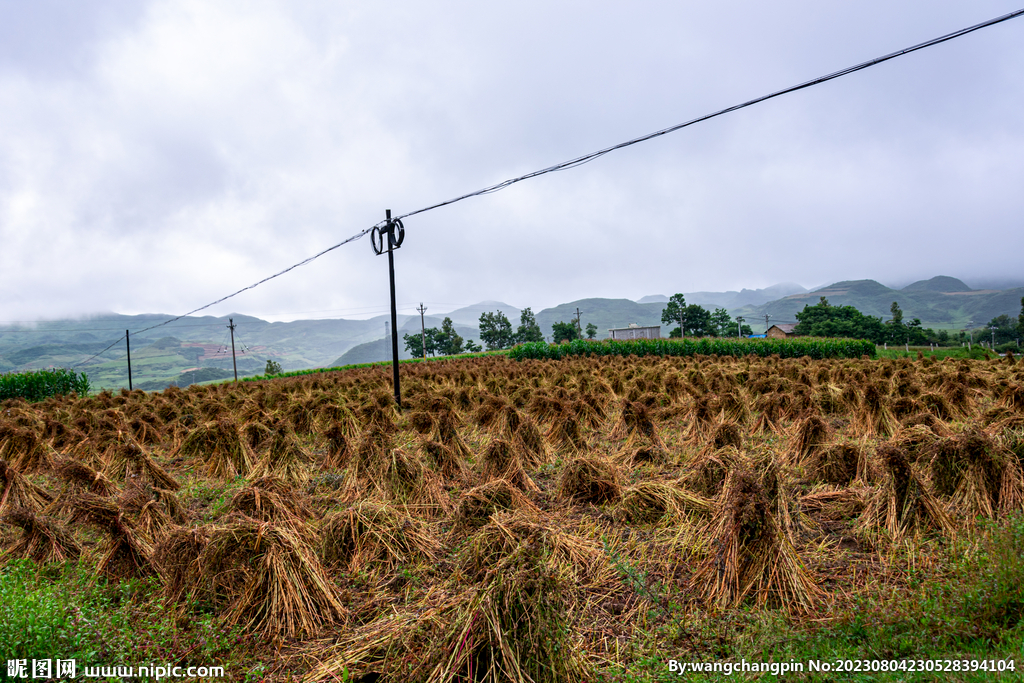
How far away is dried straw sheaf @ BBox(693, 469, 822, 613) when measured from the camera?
12.7ft

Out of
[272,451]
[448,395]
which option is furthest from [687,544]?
[448,395]

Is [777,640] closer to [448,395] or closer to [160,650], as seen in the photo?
[160,650]

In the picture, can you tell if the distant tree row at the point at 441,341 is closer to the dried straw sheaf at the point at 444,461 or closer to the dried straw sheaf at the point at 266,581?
the dried straw sheaf at the point at 444,461

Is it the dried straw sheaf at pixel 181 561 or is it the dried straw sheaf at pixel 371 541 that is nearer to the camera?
the dried straw sheaf at pixel 181 561

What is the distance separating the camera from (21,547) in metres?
4.98

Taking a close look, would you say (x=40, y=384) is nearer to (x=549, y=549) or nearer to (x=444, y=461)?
(x=444, y=461)

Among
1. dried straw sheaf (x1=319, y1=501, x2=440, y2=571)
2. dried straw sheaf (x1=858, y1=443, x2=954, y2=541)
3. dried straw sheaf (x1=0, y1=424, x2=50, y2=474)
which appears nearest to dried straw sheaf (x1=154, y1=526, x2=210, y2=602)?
dried straw sheaf (x1=319, y1=501, x2=440, y2=571)

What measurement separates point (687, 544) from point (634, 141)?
698 cm

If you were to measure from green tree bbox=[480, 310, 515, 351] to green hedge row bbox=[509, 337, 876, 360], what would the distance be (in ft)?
230

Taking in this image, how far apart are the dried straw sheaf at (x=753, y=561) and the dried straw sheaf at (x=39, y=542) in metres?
6.40

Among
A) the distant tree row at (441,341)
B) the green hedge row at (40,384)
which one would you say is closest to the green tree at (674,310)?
the distant tree row at (441,341)

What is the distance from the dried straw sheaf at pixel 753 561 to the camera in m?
3.87

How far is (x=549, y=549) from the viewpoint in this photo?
434 centimetres

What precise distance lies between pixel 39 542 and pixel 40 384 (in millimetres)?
30747
